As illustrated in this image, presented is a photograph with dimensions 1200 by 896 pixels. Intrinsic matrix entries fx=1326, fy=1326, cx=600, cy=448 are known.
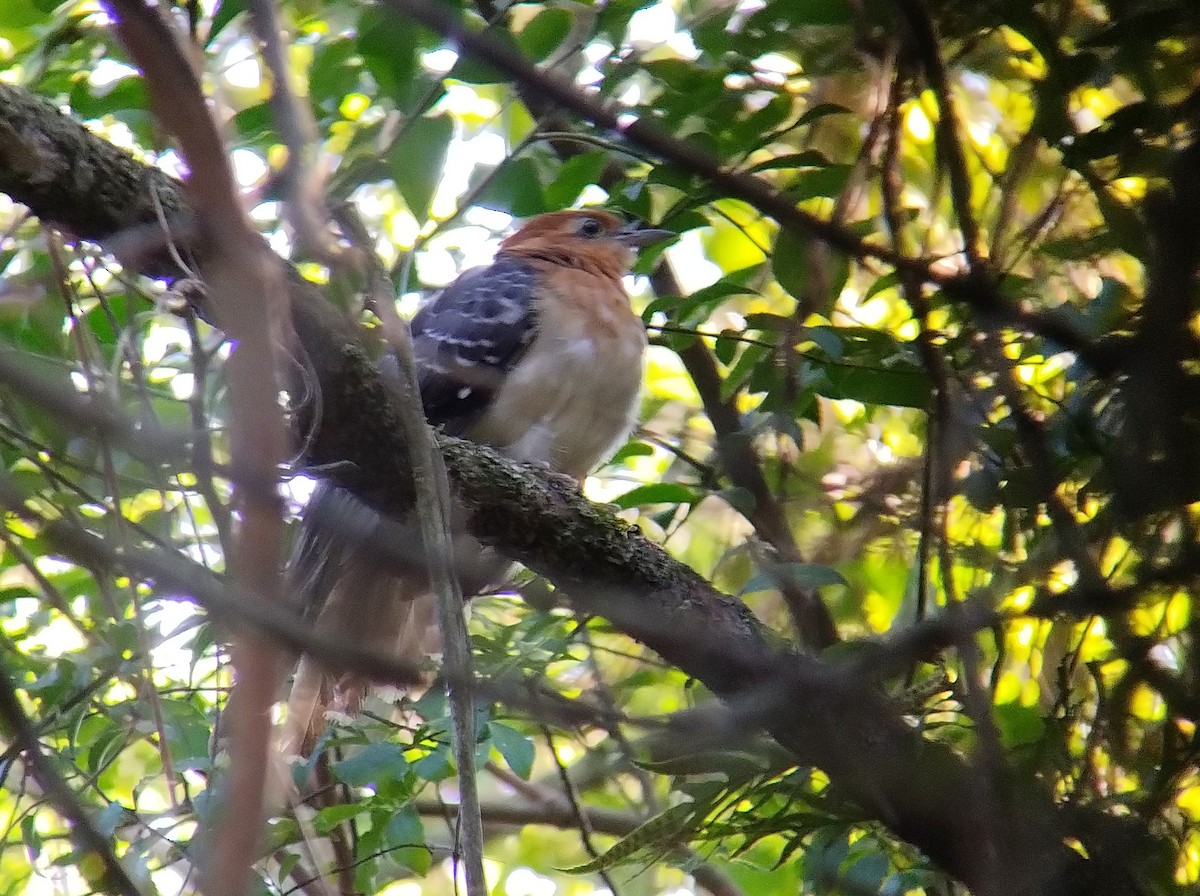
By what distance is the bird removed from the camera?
358 cm

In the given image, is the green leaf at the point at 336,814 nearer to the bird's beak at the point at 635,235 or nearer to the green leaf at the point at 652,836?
the green leaf at the point at 652,836

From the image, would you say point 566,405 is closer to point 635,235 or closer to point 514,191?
point 635,235

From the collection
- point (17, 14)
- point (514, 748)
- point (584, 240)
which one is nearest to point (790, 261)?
point (514, 748)

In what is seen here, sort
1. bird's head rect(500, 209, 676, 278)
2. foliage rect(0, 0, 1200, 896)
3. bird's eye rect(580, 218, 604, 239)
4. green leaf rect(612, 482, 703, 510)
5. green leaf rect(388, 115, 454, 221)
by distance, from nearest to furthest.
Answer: foliage rect(0, 0, 1200, 896), green leaf rect(388, 115, 454, 221), green leaf rect(612, 482, 703, 510), bird's head rect(500, 209, 676, 278), bird's eye rect(580, 218, 604, 239)

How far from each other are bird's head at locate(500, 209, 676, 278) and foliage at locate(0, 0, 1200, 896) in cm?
79

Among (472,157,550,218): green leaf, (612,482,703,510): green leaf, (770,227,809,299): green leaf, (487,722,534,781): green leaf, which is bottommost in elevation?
(487,722,534,781): green leaf

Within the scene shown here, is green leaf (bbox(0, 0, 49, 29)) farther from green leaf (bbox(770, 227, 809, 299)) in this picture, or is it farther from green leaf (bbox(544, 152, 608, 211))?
green leaf (bbox(770, 227, 809, 299))

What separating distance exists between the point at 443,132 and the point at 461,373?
152cm

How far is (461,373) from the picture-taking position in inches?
162

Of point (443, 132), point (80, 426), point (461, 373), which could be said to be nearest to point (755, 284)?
point (461, 373)

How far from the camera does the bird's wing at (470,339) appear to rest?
4.14 meters

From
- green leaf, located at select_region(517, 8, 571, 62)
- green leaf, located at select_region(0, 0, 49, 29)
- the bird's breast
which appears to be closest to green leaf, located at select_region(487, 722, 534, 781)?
the bird's breast

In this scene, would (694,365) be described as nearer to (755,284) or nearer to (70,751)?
(755,284)

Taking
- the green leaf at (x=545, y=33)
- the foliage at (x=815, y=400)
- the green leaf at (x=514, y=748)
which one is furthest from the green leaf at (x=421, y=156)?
the green leaf at (x=514, y=748)
